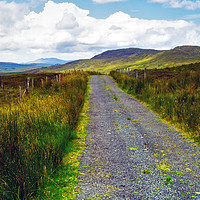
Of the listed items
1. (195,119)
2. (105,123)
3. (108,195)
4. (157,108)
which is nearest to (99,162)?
(108,195)

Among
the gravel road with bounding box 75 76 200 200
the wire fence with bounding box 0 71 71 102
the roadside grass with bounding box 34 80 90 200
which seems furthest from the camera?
the wire fence with bounding box 0 71 71 102

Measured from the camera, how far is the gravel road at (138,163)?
11.3 feet

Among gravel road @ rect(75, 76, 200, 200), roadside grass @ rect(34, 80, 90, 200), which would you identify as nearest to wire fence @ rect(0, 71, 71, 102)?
roadside grass @ rect(34, 80, 90, 200)

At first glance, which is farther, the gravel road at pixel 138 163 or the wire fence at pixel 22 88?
the wire fence at pixel 22 88

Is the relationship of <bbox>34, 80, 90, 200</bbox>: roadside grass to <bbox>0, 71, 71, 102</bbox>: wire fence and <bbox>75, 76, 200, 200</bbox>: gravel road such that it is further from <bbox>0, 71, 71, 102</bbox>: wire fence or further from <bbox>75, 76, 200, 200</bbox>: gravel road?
<bbox>0, 71, 71, 102</bbox>: wire fence

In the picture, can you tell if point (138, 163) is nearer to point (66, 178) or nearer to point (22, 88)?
point (66, 178)

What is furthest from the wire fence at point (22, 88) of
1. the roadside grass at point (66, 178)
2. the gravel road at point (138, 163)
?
the gravel road at point (138, 163)

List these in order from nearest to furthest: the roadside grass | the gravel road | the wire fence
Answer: the roadside grass → the gravel road → the wire fence

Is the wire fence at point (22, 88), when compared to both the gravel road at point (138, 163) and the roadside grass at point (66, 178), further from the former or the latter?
the gravel road at point (138, 163)

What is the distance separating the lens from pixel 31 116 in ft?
20.0

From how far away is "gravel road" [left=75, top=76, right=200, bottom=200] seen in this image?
11.3 ft

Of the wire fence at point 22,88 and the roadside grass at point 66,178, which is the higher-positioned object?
the wire fence at point 22,88

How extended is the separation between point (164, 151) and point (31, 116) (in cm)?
391

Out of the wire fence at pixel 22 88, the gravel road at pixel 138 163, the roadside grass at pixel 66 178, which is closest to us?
the roadside grass at pixel 66 178
